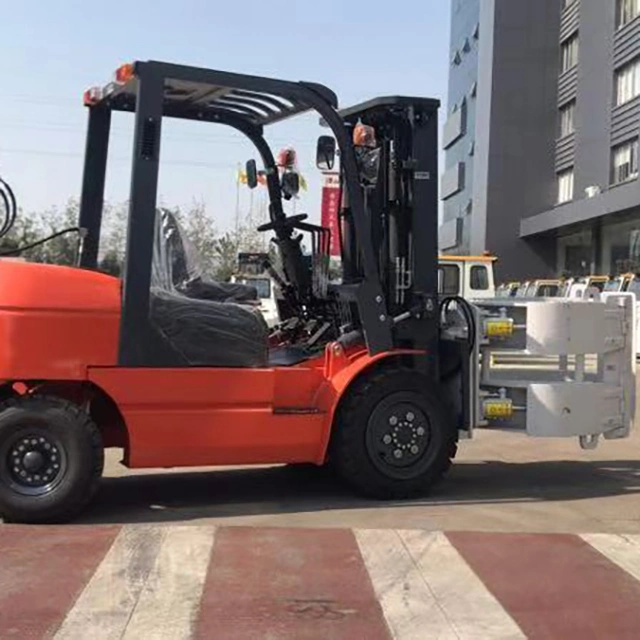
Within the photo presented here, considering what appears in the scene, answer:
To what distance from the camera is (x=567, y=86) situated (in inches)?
1861

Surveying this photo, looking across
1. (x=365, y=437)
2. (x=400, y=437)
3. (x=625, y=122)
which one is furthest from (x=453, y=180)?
(x=365, y=437)

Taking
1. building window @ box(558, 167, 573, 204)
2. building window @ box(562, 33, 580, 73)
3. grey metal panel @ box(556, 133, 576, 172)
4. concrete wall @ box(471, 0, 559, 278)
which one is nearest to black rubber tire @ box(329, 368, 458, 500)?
grey metal panel @ box(556, 133, 576, 172)

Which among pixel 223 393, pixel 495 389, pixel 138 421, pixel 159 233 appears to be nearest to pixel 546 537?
pixel 495 389

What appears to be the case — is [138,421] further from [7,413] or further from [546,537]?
[546,537]

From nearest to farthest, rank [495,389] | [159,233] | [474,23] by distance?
[159,233] < [495,389] < [474,23]

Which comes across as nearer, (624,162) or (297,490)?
(297,490)

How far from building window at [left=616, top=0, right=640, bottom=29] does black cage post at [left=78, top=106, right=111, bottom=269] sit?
34752 mm

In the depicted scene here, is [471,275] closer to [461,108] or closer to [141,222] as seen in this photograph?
[141,222]

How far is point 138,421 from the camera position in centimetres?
654

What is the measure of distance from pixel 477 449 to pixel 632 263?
3059cm

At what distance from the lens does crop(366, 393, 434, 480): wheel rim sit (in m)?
7.09

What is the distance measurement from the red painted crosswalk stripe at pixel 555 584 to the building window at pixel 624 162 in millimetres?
33006

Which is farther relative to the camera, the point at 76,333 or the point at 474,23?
the point at 474,23

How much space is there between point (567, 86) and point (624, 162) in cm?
983
